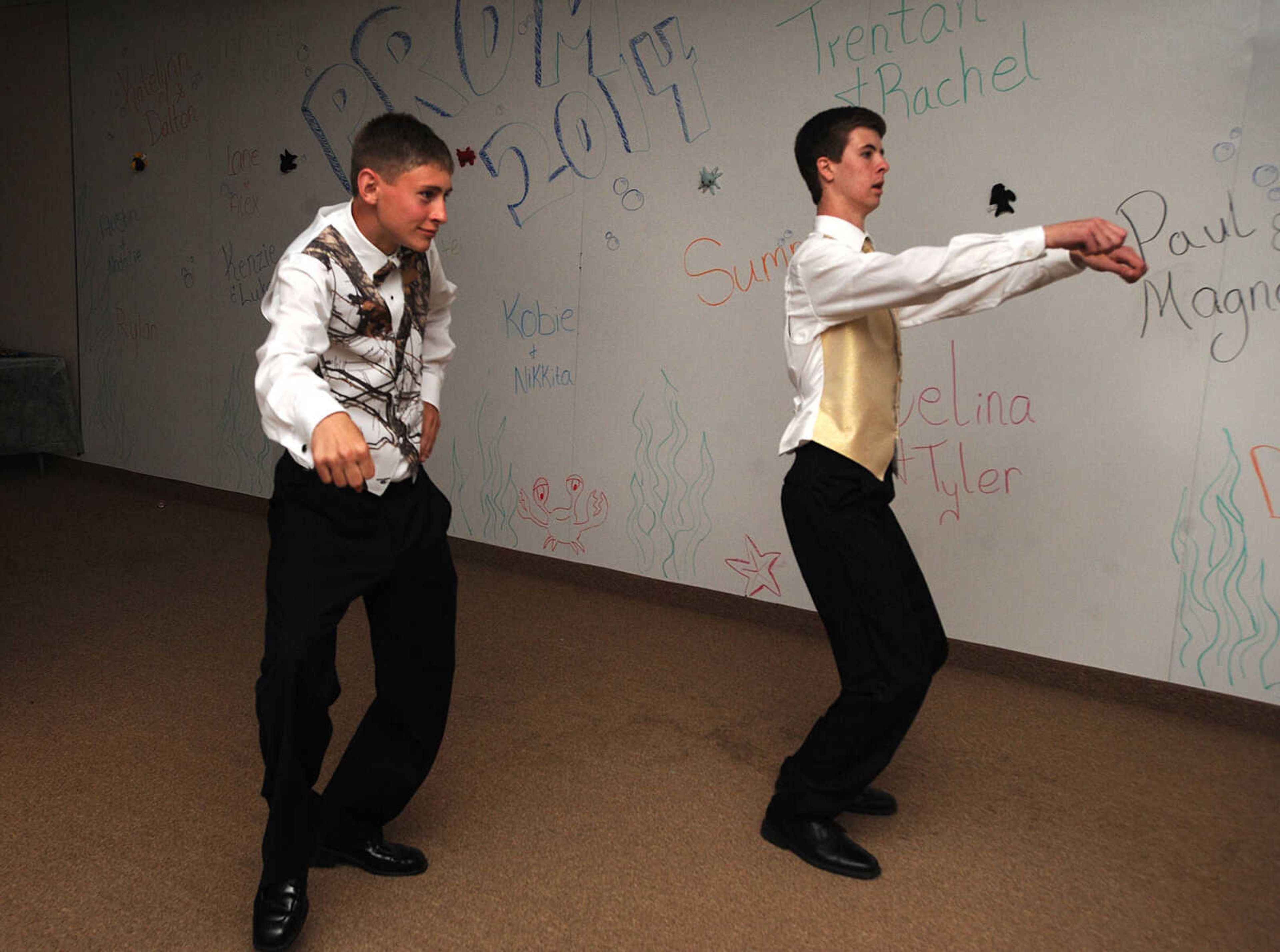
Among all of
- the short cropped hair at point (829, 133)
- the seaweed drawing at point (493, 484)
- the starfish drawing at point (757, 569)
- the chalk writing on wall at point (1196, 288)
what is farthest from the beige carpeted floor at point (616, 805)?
the short cropped hair at point (829, 133)

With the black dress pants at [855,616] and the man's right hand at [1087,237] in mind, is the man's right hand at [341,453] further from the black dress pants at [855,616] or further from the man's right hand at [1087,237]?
the man's right hand at [1087,237]

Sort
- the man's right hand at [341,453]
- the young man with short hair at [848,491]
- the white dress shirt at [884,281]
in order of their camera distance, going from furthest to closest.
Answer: the young man with short hair at [848,491] < the white dress shirt at [884,281] < the man's right hand at [341,453]

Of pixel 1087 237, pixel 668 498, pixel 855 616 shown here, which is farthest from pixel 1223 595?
pixel 668 498

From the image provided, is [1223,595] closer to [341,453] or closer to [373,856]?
[373,856]

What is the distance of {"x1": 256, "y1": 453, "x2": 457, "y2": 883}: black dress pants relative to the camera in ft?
5.40

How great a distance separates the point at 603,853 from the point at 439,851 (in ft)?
1.04

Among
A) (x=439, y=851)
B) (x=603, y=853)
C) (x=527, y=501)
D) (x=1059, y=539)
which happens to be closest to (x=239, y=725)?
(x=439, y=851)

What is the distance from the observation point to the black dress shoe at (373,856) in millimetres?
1931

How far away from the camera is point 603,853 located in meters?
2.03

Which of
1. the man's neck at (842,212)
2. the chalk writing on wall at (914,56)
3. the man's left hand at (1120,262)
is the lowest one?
the man's left hand at (1120,262)

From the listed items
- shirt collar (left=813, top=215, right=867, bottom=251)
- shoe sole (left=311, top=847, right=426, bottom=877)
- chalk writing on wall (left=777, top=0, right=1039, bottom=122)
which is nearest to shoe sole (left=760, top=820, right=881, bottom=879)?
shoe sole (left=311, top=847, right=426, bottom=877)

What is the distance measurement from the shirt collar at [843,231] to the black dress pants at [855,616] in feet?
1.25

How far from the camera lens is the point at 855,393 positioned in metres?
1.94

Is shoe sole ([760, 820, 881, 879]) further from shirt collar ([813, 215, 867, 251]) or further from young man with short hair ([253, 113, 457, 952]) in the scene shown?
shirt collar ([813, 215, 867, 251])
